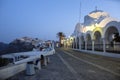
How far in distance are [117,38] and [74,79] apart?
2137cm

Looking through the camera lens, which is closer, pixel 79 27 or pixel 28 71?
pixel 28 71

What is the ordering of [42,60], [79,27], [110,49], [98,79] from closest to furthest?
1. [98,79]
2. [42,60]
3. [110,49]
4. [79,27]

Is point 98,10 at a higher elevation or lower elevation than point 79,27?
higher

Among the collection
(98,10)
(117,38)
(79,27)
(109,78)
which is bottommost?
(109,78)

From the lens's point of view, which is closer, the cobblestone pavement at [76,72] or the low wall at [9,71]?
the low wall at [9,71]

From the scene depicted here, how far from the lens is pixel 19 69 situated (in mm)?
14273

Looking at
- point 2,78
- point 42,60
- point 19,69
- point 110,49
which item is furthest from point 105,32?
point 2,78

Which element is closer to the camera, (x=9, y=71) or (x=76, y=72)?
(x=9, y=71)

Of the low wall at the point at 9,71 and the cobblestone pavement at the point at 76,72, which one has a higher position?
the low wall at the point at 9,71

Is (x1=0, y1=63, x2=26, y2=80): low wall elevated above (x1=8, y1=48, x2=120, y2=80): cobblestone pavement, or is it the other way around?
(x1=0, y1=63, x2=26, y2=80): low wall

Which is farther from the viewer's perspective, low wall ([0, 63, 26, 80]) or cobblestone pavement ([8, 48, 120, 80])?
cobblestone pavement ([8, 48, 120, 80])

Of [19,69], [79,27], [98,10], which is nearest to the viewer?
[19,69]

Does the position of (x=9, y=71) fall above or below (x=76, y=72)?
above

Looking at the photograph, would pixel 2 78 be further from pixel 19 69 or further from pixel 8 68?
pixel 19 69
